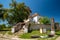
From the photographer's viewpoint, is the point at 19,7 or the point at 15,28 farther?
the point at 19,7

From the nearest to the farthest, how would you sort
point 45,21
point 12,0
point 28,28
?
point 28,28
point 45,21
point 12,0

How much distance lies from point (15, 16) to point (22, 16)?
211cm

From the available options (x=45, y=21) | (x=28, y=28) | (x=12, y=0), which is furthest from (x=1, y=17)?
(x=28, y=28)

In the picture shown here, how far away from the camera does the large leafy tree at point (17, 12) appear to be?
47531 millimetres

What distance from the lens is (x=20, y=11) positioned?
1879 inches

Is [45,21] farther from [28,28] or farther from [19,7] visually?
[28,28]

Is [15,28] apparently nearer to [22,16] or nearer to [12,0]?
[22,16]

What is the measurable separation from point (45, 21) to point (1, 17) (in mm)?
13123

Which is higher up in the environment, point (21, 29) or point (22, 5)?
point (22, 5)

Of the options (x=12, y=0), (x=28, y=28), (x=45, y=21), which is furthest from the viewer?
(x=12, y=0)

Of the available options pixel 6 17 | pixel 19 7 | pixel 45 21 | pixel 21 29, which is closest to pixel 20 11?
pixel 19 7

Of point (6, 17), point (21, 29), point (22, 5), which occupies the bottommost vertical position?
point (21, 29)

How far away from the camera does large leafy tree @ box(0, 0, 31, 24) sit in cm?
4753

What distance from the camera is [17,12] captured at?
47656 millimetres
